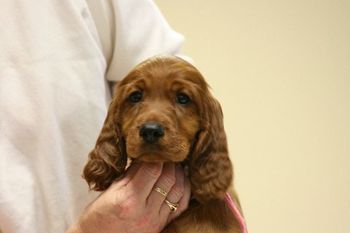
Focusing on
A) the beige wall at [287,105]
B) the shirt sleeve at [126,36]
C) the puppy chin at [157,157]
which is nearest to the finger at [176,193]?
the puppy chin at [157,157]

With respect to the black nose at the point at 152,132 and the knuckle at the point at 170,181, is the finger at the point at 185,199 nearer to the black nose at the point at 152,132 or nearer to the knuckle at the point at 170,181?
the knuckle at the point at 170,181

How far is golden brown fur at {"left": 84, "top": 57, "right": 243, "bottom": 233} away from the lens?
962mm

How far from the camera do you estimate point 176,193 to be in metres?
1.01

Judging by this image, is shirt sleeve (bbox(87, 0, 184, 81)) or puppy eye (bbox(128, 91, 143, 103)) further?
shirt sleeve (bbox(87, 0, 184, 81))

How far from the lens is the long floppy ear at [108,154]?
1.04 m

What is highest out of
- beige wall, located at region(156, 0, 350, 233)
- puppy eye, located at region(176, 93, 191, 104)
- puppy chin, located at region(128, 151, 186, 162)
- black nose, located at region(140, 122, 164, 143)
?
puppy eye, located at region(176, 93, 191, 104)

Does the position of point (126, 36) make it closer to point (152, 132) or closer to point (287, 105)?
point (152, 132)

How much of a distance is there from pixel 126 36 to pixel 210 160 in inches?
20.6

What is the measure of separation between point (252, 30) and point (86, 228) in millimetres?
1484

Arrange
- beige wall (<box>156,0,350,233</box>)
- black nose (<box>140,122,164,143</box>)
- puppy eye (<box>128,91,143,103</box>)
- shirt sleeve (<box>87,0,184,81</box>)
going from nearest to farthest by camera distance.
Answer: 1. black nose (<box>140,122,164,143</box>)
2. puppy eye (<box>128,91,143,103</box>)
3. shirt sleeve (<box>87,0,184,81</box>)
4. beige wall (<box>156,0,350,233</box>)

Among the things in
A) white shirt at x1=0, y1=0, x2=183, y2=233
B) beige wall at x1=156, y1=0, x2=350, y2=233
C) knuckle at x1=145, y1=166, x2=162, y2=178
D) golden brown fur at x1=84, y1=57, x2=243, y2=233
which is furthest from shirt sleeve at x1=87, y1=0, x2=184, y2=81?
beige wall at x1=156, y1=0, x2=350, y2=233

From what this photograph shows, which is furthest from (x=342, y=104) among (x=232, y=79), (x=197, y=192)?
(x=197, y=192)

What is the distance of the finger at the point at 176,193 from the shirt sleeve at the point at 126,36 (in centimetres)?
42

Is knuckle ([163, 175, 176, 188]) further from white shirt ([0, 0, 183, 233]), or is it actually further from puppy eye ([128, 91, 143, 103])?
white shirt ([0, 0, 183, 233])
